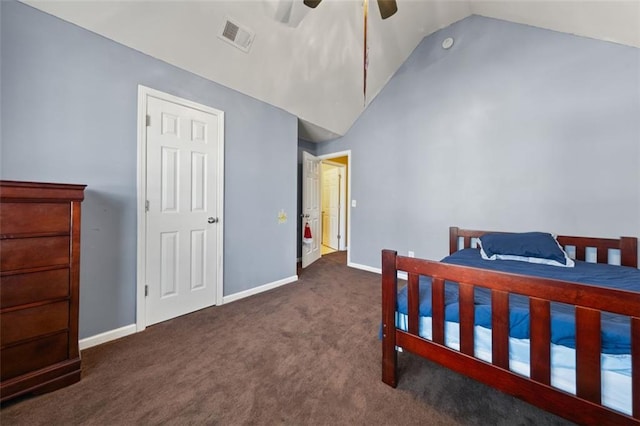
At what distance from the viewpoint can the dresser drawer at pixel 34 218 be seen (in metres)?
1.19

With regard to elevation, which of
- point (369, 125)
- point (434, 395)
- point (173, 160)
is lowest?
point (434, 395)

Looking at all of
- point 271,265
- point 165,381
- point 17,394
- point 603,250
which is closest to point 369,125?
point 271,265

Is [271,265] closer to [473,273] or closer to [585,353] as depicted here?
[473,273]

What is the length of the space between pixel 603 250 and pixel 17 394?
4102 mm

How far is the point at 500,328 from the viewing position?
101 centimetres

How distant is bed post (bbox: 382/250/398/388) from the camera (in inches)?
51.8

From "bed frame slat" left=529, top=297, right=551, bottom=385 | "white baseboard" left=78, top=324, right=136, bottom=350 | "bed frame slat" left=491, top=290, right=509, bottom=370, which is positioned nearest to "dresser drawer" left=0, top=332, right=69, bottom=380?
"white baseboard" left=78, top=324, right=136, bottom=350

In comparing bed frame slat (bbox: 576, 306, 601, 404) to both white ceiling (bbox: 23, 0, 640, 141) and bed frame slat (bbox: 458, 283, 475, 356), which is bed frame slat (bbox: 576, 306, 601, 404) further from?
white ceiling (bbox: 23, 0, 640, 141)

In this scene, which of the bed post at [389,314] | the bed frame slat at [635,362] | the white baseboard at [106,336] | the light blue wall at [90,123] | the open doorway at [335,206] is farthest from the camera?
the open doorway at [335,206]

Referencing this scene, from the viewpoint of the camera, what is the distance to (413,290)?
1.25 m

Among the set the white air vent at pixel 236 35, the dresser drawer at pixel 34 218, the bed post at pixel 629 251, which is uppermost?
the white air vent at pixel 236 35

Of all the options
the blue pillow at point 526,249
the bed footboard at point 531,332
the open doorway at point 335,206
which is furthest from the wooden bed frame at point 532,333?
the open doorway at point 335,206

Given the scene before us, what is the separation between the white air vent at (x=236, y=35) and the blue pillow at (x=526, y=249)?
2.90m

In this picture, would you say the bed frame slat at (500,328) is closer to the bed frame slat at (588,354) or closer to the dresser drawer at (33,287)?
the bed frame slat at (588,354)
